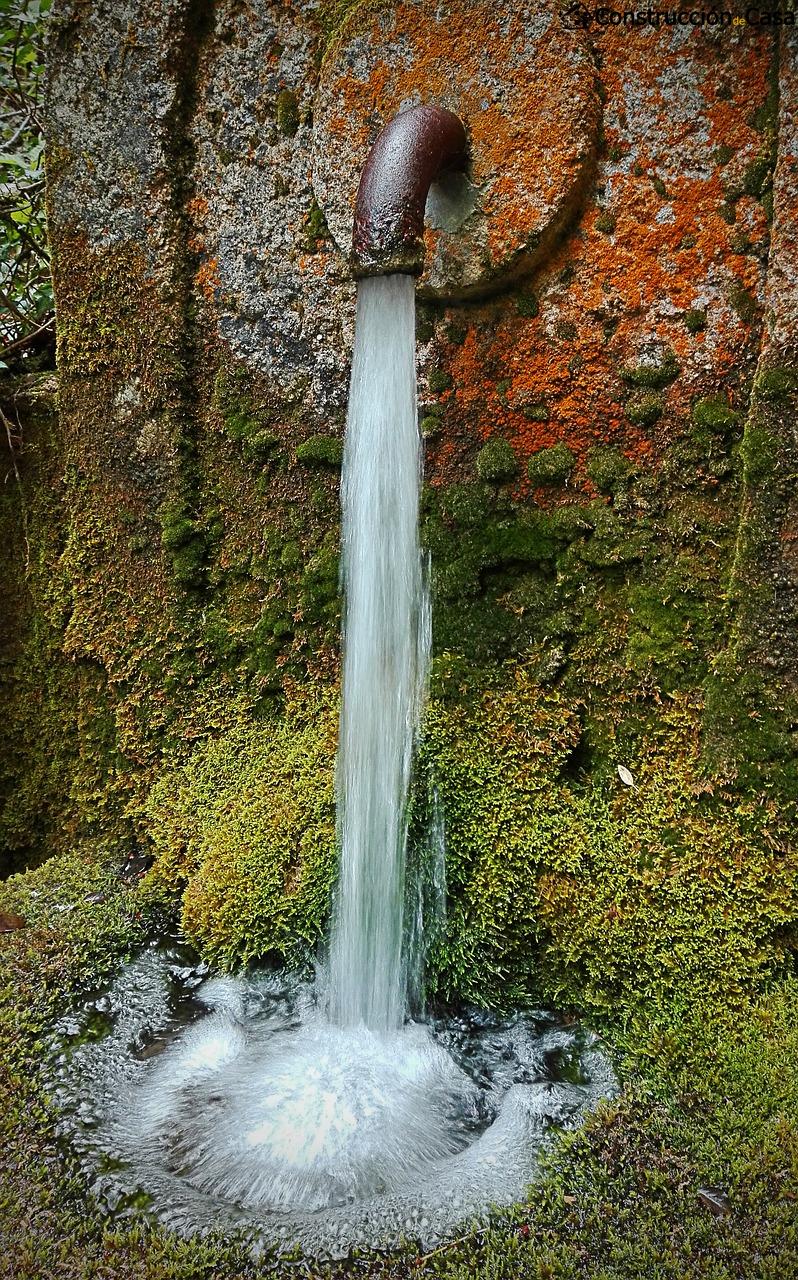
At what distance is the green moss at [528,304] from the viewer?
2844 mm

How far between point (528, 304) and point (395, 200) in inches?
26.9

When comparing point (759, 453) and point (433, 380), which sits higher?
point (433, 380)

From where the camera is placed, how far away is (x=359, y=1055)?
8.50 feet

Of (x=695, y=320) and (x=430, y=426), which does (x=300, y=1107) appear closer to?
(x=430, y=426)

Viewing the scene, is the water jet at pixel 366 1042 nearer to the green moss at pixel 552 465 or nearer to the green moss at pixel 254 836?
the green moss at pixel 254 836

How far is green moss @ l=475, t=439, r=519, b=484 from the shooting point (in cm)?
297

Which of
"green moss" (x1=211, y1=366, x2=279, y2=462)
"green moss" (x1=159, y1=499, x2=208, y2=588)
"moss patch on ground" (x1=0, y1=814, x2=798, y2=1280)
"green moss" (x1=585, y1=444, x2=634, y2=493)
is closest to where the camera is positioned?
"moss patch on ground" (x1=0, y1=814, x2=798, y2=1280)

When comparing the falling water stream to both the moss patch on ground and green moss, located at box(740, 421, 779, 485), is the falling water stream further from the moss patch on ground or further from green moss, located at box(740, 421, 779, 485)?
green moss, located at box(740, 421, 779, 485)

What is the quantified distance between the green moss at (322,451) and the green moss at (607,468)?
100 centimetres

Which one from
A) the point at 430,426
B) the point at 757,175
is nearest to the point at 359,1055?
the point at 430,426

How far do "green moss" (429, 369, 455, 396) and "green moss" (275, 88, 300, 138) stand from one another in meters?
1.14

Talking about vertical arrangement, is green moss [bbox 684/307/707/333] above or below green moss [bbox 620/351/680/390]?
above

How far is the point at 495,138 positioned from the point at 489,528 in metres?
1.26

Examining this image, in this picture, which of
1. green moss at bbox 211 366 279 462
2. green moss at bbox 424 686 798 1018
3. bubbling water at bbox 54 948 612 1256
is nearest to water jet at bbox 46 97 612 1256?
bubbling water at bbox 54 948 612 1256
